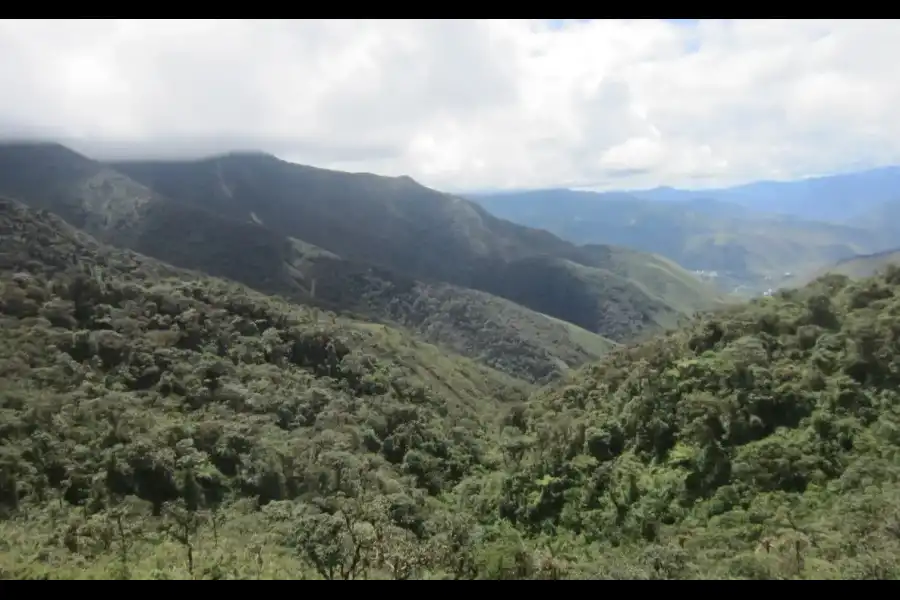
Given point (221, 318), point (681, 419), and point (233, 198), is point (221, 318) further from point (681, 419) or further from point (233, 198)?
point (233, 198)

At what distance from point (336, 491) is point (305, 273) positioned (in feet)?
237

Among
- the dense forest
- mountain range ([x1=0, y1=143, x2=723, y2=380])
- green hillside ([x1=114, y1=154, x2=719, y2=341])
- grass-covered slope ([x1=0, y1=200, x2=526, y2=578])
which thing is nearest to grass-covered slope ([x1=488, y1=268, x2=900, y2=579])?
the dense forest

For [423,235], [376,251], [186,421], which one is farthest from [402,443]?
[423,235]

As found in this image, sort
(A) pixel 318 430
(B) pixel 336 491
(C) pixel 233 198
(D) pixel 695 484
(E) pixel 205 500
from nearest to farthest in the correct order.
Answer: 1. (D) pixel 695 484
2. (E) pixel 205 500
3. (B) pixel 336 491
4. (A) pixel 318 430
5. (C) pixel 233 198

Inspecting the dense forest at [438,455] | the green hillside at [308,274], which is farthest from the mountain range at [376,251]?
the dense forest at [438,455]

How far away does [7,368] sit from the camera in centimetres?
2992

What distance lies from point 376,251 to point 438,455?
120368 millimetres

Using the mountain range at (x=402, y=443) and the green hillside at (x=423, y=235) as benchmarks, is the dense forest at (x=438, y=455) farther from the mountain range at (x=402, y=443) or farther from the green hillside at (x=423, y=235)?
the green hillside at (x=423, y=235)

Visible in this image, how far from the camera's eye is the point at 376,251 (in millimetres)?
152625

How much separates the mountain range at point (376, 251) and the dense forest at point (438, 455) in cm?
3849

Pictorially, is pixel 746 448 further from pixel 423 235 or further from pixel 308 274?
pixel 423 235

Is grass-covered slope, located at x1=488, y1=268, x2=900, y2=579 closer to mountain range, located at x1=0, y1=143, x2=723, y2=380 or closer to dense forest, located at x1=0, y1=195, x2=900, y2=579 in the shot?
dense forest, located at x1=0, y1=195, x2=900, y2=579

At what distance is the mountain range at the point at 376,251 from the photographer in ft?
304
